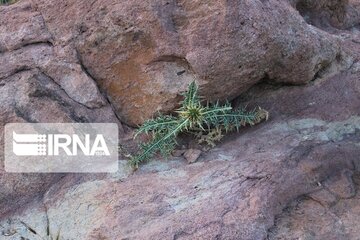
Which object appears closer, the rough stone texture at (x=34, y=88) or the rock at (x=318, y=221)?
the rock at (x=318, y=221)

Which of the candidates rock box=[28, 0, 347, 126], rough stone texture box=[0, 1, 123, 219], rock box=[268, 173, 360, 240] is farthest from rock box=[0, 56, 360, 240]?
rock box=[28, 0, 347, 126]

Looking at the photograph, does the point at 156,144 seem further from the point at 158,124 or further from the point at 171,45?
the point at 171,45

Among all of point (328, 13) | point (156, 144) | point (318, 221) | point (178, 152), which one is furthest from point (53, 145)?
point (328, 13)

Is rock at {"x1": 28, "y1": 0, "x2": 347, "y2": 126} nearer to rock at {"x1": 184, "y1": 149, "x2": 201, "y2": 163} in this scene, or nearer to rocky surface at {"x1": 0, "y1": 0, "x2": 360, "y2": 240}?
rocky surface at {"x1": 0, "y1": 0, "x2": 360, "y2": 240}

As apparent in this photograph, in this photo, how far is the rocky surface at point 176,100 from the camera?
2.63 metres

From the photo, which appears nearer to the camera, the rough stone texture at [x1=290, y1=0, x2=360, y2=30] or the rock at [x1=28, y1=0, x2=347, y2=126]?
the rock at [x1=28, y1=0, x2=347, y2=126]

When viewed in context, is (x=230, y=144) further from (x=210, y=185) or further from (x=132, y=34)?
(x=132, y=34)

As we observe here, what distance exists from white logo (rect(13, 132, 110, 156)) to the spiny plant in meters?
0.27

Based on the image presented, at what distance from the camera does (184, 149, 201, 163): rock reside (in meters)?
3.05

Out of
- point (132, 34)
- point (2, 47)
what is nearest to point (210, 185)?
point (132, 34)

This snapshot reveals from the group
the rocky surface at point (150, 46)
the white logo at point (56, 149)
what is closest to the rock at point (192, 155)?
the rocky surface at point (150, 46)

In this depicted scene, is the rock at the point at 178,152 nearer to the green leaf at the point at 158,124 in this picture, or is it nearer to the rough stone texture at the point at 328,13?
the green leaf at the point at 158,124

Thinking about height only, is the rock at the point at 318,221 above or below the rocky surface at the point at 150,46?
below

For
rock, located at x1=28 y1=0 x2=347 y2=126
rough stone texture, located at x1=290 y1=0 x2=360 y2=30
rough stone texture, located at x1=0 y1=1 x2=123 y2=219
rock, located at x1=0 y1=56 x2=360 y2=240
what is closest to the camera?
rock, located at x1=0 y1=56 x2=360 y2=240
